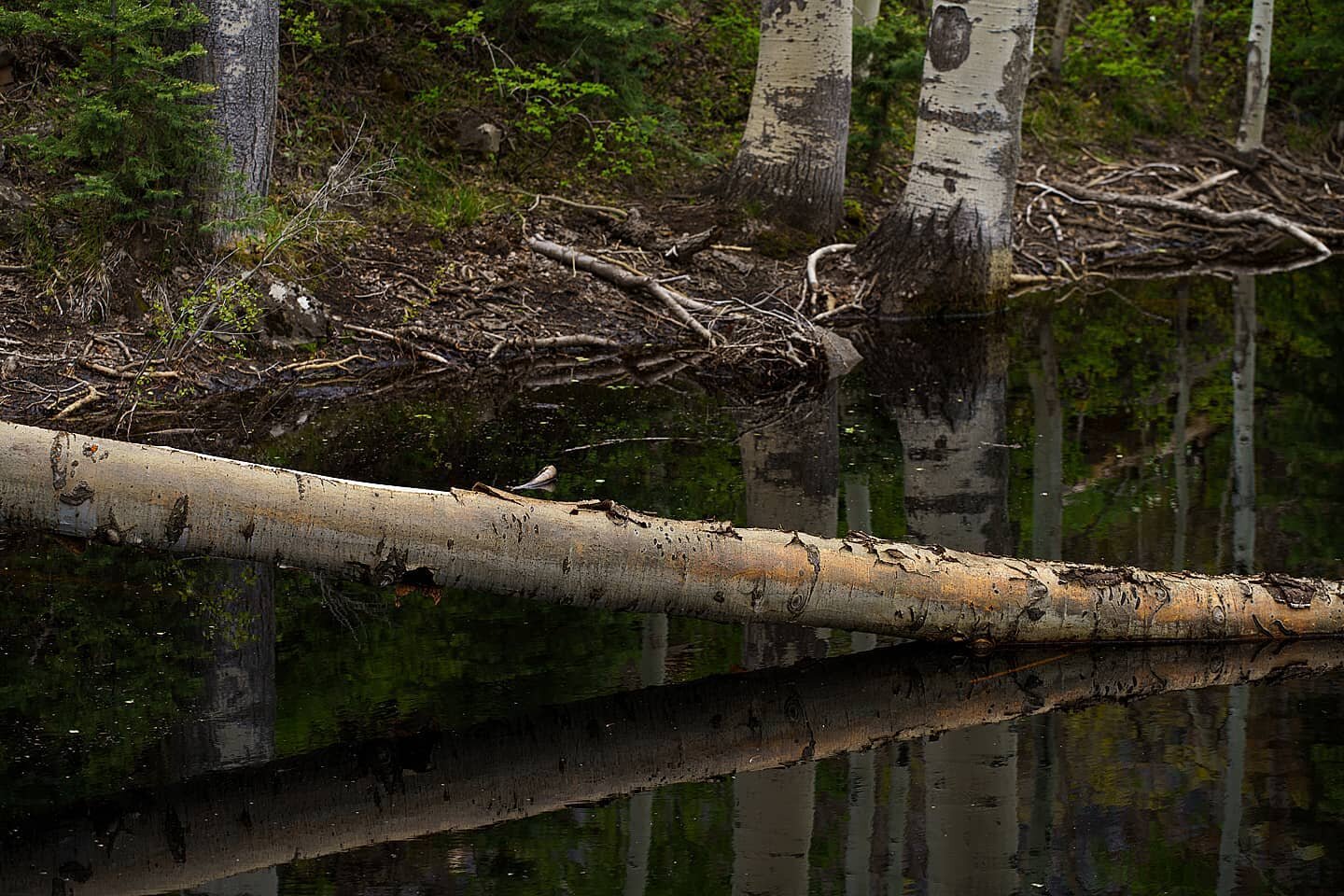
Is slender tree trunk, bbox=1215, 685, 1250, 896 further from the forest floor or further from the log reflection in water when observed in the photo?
the forest floor

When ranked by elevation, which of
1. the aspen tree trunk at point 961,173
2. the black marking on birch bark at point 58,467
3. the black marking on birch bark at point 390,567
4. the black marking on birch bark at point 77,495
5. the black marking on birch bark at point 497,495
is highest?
the aspen tree trunk at point 961,173

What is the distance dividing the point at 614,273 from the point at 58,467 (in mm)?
7617

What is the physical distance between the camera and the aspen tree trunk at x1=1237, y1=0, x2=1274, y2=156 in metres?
20.1

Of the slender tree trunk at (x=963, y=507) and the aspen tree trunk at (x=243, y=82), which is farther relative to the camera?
the aspen tree trunk at (x=243, y=82)

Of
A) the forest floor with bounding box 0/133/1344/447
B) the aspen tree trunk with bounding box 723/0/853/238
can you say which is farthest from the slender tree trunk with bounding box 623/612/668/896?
the aspen tree trunk with bounding box 723/0/853/238

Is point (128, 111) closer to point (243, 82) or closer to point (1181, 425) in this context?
point (243, 82)

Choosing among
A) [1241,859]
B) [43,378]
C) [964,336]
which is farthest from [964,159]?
[1241,859]

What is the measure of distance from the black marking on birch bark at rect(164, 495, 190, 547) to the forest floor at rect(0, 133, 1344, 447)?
10.7 ft

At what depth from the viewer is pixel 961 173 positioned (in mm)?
12953

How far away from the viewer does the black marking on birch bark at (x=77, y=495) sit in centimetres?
519

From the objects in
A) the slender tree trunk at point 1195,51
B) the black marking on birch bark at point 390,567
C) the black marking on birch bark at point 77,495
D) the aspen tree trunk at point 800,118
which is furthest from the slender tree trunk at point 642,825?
the slender tree trunk at point 1195,51

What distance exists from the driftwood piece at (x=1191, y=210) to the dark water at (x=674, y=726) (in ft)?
30.2

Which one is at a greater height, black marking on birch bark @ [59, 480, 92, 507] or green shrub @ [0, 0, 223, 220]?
green shrub @ [0, 0, 223, 220]

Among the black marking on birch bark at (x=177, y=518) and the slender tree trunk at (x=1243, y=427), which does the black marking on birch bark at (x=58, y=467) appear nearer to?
the black marking on birch bark at (x=177, y=518)
